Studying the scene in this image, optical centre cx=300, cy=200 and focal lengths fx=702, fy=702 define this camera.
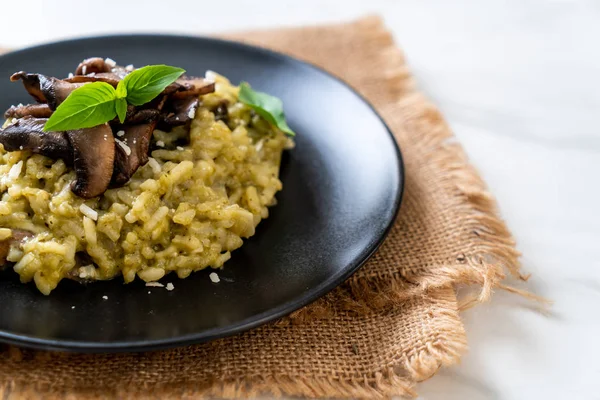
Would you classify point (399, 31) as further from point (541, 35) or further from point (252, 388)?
point (252, 388)

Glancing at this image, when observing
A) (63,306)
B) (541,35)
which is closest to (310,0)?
(541,35)

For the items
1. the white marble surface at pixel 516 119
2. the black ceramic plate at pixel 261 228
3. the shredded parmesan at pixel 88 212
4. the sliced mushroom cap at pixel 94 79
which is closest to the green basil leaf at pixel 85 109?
the sliced mushroom cap at pixel 94 79

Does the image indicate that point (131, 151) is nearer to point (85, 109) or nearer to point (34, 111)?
point (85, 109)

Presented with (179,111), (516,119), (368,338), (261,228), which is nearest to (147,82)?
(179,111)

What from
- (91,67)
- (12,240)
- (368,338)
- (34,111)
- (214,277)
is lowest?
(368,338)

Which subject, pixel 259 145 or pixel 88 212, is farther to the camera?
pixel 259 145

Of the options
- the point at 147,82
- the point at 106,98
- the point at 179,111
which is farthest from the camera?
the point at 179,111
